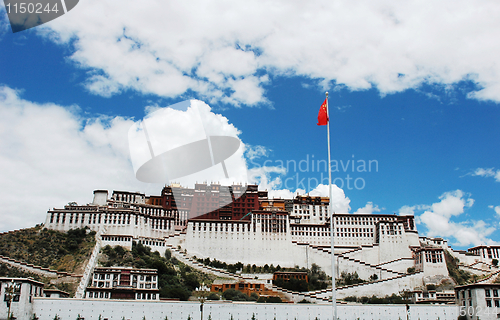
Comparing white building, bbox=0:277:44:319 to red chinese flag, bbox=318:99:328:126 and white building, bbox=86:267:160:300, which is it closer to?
white building, bbox=86:267:160:300

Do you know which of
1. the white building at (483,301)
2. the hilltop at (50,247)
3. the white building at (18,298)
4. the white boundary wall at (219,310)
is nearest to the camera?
the white building at (18,298)

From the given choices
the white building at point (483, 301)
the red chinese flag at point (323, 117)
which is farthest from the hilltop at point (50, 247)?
the white building at point (483, 301)

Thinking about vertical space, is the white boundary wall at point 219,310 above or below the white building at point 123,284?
below

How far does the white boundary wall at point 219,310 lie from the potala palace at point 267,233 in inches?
650

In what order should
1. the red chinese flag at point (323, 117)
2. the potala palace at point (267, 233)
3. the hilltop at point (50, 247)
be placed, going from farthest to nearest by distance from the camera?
the potala palace at point (267, 233)
the hilltop at point (50, 247)
the red chinese flag at point (323, 117)

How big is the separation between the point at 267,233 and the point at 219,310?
43.3 metres

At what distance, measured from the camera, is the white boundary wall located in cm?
6080

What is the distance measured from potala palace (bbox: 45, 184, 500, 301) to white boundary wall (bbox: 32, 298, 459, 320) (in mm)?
16516

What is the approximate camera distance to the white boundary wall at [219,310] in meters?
60.8

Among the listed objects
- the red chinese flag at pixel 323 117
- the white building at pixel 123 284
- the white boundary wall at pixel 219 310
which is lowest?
the white boundary wall at pixel 219 310

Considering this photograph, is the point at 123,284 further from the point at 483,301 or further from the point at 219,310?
the point at 483,301

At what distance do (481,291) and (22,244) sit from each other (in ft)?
263

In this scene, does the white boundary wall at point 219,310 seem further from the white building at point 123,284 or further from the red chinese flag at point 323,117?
the red chinese flag at point 323,117

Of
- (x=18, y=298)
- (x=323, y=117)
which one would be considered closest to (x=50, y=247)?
(x=18, y=298)
